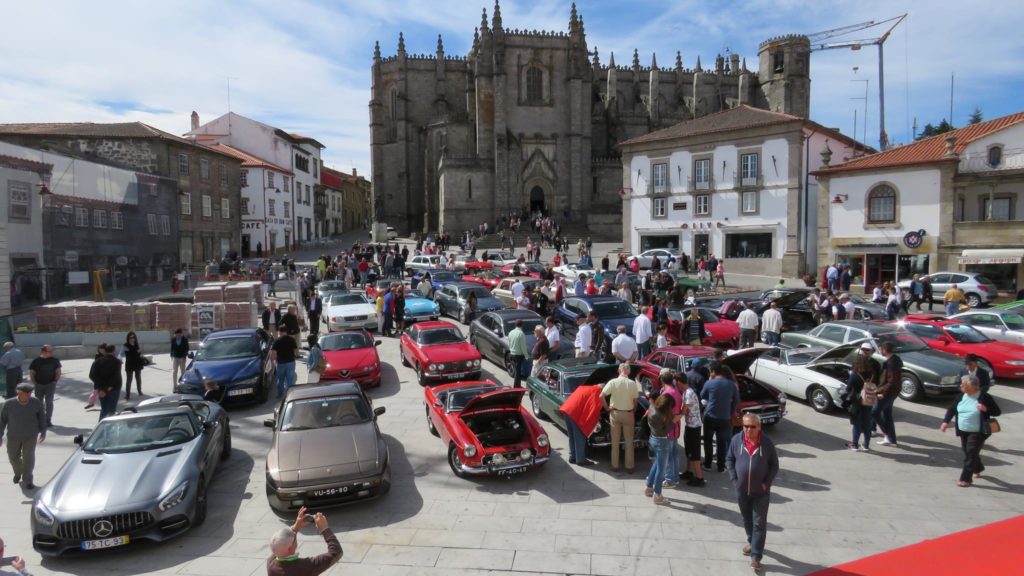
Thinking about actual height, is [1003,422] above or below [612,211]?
below

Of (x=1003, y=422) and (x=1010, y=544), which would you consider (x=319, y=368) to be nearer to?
(x=1010, y=544)

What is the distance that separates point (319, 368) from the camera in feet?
40.2

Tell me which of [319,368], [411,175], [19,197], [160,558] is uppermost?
[411,175]

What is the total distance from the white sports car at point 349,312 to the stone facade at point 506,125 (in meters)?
33.1

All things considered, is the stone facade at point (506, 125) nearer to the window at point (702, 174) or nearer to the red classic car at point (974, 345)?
the window at point (702, 174)

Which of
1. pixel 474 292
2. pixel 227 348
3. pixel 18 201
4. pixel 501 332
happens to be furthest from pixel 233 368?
pixel 18 201

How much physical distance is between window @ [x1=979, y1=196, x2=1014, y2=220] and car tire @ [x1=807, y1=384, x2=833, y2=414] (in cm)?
2048

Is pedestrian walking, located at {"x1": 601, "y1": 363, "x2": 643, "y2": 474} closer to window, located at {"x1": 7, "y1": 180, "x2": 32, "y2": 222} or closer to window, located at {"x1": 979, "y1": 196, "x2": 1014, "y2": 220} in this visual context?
window, located at {"x1": 979, "y1": 196, "x2": 1014, "y2": 220}

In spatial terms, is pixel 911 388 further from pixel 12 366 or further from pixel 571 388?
pixel 12 366

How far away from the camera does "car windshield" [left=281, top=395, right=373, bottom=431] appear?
8.70 metres

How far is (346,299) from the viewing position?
20750mm

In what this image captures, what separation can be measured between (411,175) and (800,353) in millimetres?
52732

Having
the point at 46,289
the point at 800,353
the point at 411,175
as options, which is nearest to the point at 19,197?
the point at 46,289

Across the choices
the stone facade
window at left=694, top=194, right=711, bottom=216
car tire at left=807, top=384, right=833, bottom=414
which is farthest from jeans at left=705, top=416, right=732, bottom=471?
the stone facade
